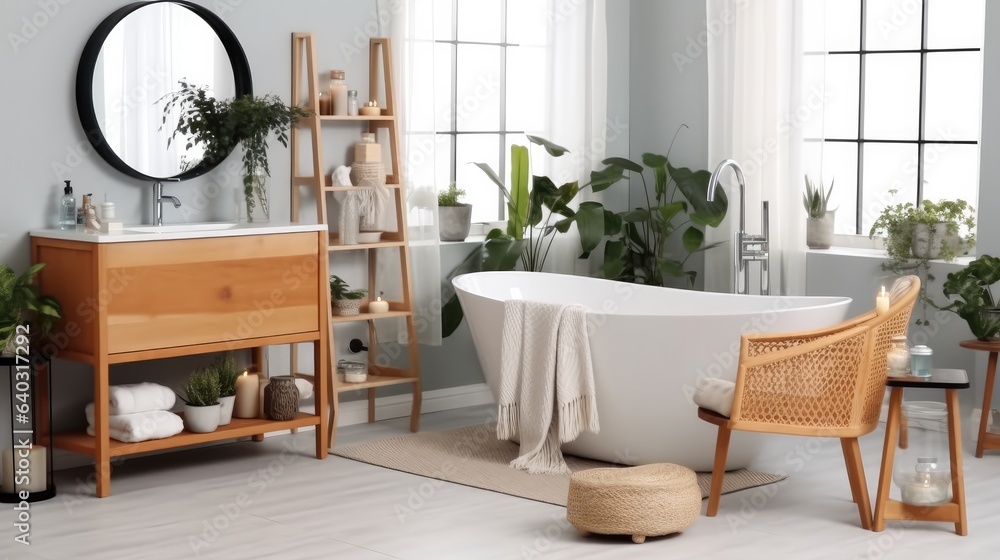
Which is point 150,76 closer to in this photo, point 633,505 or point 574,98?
point 574,98

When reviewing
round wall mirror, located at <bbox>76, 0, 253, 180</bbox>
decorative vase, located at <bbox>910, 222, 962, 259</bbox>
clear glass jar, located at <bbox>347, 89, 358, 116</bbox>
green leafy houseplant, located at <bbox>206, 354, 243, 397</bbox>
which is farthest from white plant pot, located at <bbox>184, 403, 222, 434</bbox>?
decorative vase, located at <bbox>910, 222, 962, 259</bbox>

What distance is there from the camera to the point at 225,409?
4434 millimetres

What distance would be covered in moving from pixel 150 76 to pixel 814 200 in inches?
119

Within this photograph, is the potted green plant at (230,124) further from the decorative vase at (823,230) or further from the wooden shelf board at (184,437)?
the decorative vase at (823,230)

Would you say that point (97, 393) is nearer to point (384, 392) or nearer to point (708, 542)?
point (384, 392)

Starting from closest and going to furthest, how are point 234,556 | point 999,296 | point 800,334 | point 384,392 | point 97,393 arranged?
point 234,556 → point 800,334 → point 97,393 → point 999,296 → point 384,392

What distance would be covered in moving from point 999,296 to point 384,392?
2703mm

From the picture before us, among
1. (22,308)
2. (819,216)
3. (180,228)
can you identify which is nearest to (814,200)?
(819,216)

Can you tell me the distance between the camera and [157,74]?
449cm

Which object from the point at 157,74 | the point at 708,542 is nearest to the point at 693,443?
the point at 708,542

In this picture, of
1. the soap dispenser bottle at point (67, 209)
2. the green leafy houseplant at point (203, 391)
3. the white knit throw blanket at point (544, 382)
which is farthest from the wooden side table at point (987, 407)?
the soap dispenser bottle at point (67, 209)

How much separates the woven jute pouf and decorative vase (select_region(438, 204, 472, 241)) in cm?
224

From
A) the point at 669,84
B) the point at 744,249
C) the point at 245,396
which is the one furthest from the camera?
the point at 669,84

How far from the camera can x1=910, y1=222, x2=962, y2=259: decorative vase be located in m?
5.07
